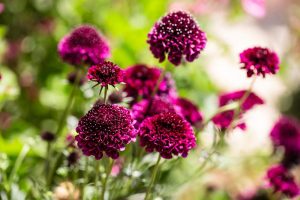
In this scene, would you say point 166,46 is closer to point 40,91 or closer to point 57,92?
point 57,92

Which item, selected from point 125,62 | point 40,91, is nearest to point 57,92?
point 40,91

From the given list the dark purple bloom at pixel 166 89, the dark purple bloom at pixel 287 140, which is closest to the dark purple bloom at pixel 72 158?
the dark purple bloom at pixel 166 89

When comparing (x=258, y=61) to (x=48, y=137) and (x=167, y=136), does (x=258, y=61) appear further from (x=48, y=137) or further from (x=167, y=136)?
(x=48, y=137)

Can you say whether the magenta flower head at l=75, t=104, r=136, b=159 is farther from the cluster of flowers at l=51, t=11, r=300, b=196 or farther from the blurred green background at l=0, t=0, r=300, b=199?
the blurred green background at l=0, t=0, r=300, b=199

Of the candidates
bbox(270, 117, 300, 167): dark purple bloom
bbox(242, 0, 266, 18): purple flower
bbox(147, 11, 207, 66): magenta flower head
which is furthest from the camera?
bbox(242, 0, 266, 18): purple flower

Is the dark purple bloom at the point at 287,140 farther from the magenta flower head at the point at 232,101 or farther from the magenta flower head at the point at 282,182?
the magenta flower head at the point at 232,101

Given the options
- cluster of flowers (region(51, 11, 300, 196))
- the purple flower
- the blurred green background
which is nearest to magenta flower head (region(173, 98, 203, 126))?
cluster of flowers (region(51, 11, 300, 196))
